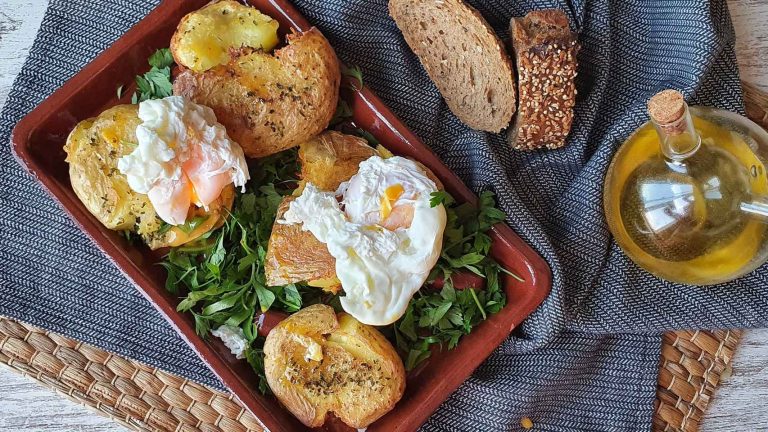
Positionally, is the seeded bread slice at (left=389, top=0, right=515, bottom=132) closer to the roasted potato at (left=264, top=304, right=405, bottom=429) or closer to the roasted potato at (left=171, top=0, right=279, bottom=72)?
the roasted potato at (left=171, top=0, right=279, bottom=72)

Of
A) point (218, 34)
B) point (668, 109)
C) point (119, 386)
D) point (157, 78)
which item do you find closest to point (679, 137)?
point (668, 109)

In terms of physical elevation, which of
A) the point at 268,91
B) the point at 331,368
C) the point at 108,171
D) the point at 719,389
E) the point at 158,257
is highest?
the point at 268,91

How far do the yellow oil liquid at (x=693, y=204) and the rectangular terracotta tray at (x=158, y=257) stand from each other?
0.30 m

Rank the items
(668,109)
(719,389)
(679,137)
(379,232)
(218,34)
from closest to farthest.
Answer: (668,109), (679,137), (379,232), (218,34), (719,389)

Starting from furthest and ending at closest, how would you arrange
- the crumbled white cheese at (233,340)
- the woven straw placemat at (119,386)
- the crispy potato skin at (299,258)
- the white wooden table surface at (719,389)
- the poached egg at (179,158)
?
Answer: the white wooden table surface at (719,389), the woven straw placemat at (119,386), the crumbled white cheese at (233,340), the crispy potato skin at (299,258), the poached egg at (179,158)

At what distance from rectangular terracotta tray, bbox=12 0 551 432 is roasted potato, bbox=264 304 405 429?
0.08 meters

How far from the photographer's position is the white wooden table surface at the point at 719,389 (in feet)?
8.41

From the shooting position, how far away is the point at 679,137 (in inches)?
78.6

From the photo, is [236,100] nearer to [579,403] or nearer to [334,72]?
[334,72]

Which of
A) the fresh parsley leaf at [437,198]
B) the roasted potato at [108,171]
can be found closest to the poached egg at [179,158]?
the roasted potato at [108,171]

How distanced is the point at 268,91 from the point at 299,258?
449 millimetres

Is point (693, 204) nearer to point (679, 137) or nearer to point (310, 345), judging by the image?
point (679, 137)

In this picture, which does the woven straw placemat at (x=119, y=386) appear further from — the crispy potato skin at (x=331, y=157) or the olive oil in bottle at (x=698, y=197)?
the olive oil in bottle at (x=698, y=197)

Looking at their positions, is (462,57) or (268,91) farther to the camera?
(462,57)
